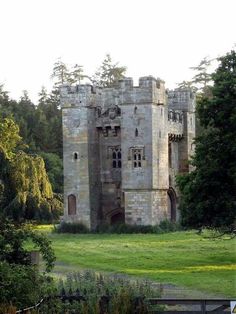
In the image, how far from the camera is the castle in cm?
4991

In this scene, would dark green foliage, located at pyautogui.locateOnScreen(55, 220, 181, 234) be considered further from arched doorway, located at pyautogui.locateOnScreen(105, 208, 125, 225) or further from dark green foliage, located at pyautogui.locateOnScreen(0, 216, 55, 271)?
dark green foliage, located at pyautogui.locateOnScreen(0, 216, 55, 271)

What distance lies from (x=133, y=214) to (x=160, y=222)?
1.84m

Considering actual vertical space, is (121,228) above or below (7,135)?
below

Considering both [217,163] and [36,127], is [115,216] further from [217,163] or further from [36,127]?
[217,163]

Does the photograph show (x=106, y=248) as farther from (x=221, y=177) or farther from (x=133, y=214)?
(x=133, y=214)

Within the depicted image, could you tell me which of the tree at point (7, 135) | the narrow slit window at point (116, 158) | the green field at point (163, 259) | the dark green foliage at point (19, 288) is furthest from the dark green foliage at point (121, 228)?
the dark green foliage at point (19, 288)

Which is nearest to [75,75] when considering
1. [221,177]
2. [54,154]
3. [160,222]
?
[54,154]

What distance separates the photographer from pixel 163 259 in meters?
30.6

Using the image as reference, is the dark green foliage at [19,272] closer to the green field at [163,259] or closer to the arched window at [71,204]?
the green field at [163,259]

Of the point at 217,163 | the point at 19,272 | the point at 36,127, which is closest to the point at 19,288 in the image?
the point at 19,272

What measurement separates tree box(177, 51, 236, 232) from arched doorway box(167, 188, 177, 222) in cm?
2631

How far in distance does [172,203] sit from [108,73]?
3698cm

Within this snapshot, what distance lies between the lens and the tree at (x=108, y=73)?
292 ft

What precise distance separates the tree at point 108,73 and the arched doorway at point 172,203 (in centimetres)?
3526
